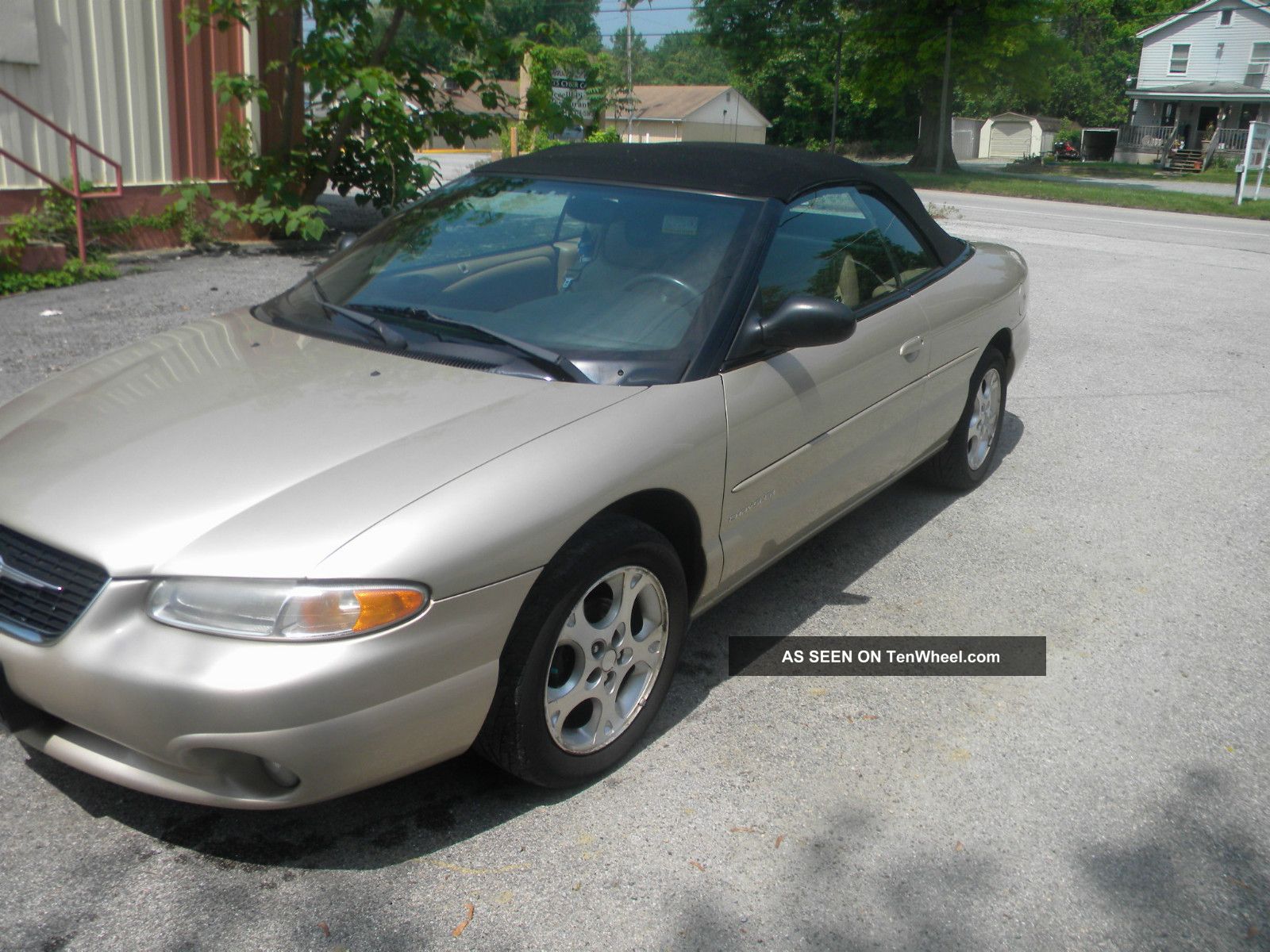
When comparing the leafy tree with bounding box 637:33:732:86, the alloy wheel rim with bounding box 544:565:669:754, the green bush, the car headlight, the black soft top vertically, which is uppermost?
the leafy tree with bounding box 637:33:732:86

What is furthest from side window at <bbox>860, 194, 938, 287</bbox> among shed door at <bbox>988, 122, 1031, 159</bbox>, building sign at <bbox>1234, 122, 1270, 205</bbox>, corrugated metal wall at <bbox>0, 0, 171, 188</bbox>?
shed door at <bbox>988, 122, 1031, 159</bbox>

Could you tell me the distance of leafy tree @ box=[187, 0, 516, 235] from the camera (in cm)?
1101

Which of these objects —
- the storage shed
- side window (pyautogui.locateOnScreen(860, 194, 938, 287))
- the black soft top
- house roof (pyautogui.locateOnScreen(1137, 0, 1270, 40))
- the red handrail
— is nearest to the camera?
the black soft top

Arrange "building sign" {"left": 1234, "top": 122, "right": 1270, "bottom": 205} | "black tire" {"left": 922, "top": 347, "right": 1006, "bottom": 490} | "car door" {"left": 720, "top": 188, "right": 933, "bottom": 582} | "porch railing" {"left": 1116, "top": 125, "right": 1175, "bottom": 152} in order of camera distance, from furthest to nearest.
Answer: "porch railing" {"left": 1116, "top": 125, "right": 1175, "bottom": 152} < "building sign" {"left": 1234, "top": 122, "right": 1270, "bottom": 205} < "black tire" {"left": 922, "top": 347, "right": 1006, "bottom": 490} < "car door" {"left": 720, "top": 188, "right": 933, "bottom": 582}

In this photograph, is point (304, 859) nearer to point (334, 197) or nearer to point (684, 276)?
point (684, 276)

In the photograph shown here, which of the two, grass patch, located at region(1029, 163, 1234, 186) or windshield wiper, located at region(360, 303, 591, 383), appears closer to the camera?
windshield wiper, located at region(360, 303, 591, 383)

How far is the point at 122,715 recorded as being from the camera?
7.80 feet

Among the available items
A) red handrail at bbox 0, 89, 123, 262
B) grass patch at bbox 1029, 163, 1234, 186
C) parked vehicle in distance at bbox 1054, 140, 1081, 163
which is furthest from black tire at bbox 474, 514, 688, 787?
parked vehicle in distance at bbox 1054, 140, 1081, 163

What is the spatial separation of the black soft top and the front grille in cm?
223

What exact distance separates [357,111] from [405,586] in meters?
10.4

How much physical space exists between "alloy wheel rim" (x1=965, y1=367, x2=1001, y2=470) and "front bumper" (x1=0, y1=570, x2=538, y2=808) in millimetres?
3236

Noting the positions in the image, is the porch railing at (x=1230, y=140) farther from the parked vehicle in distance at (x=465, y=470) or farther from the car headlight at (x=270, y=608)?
the car headlight at (x=270, y=608)

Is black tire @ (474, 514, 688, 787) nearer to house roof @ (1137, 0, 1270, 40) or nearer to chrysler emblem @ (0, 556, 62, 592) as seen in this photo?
chrysler emblem @ (0, 556, 62, 592)

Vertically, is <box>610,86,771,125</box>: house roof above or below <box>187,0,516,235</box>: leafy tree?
above
